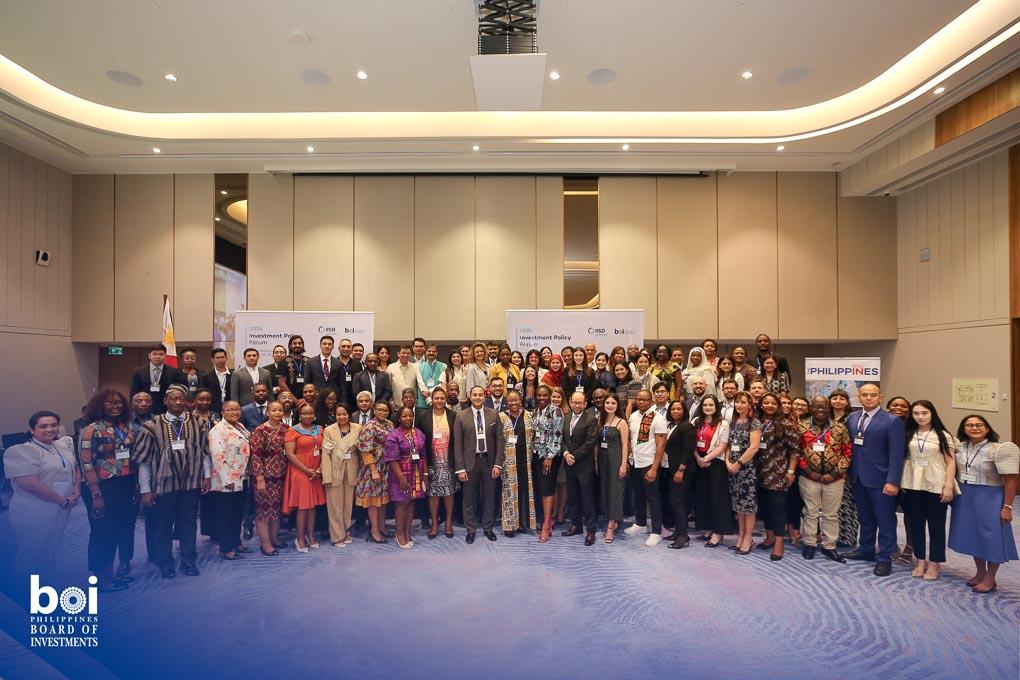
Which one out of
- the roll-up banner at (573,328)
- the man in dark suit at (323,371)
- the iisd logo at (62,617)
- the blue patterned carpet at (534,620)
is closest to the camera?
the blue patterned carpet at (534,620)

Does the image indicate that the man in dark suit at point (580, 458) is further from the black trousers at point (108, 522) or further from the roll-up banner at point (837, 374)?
the black trousers at point (108, 522)

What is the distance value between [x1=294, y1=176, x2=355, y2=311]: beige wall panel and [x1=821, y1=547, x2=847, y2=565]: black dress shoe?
7.49 m

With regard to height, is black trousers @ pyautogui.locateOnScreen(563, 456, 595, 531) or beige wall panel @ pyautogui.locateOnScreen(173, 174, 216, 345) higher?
beige wall panel @ pyautogui.locateOnScreen(173, 174, 216, 345)

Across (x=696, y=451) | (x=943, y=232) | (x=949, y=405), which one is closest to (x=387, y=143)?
(x=696, y=451)

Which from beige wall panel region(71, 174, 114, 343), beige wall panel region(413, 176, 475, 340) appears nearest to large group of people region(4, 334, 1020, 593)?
beige wall panel region(413, 176, 475, 340)

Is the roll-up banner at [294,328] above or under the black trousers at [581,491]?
above

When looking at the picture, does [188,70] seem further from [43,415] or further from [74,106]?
[43,415]

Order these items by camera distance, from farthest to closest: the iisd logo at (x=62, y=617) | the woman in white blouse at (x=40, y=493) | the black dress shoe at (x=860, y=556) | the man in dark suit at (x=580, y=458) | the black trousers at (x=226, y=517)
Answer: the man in dark suit at (x=580, y=458)
the black dress shoe at (x=860, y=556)
the black trousers at (x=226, y=517)
the woman in white blouse at (x=40, y=493)
the iisd logo at (x=62, y=617)

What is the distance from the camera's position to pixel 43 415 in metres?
3.65

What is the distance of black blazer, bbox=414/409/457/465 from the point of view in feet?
17.7

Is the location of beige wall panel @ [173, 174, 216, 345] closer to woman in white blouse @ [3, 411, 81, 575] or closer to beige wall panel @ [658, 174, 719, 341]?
woman in white blouse @ [3, 411, 81, 575]

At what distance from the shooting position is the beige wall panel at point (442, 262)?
8.78 metres

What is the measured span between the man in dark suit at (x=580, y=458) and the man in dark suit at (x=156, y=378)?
4630mm

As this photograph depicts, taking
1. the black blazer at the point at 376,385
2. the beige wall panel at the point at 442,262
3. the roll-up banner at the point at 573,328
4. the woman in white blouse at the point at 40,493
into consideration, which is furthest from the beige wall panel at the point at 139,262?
the roll-up banner at the point at 573,328
